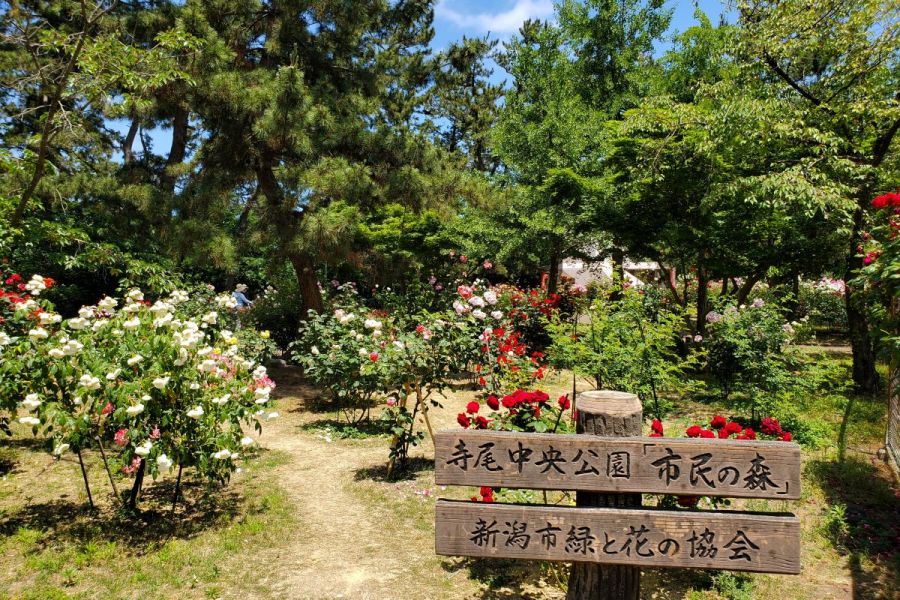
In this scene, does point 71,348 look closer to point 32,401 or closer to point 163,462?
point 32,401

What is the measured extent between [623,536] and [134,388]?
3159 millimetres

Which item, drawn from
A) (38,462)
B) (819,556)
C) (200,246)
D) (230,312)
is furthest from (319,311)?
(819,556)

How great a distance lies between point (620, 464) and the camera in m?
2.38

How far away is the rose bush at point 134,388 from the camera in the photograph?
3.65 metres

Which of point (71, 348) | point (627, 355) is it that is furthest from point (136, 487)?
point (627, 355)

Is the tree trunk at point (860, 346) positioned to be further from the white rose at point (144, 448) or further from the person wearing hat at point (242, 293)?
the white rose at point (144, 448)

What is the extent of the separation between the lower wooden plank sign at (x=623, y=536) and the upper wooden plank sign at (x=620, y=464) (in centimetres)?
10

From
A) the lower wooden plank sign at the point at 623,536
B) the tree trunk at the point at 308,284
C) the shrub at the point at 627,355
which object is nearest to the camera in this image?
the lower wooden plank sign at the point at 623,536

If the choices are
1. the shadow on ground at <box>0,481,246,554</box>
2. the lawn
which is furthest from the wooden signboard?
the shadow on ground at <box>0,481,246,554</box>

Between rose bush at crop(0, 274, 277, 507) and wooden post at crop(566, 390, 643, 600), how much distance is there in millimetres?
2593

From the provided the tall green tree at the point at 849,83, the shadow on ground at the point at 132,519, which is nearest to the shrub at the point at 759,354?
the tall green tree at the point at 849,83

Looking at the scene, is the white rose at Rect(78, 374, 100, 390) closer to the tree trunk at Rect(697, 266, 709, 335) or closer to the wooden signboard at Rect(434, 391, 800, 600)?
the wooden signboard at Rect(434, 391, 800, 600)

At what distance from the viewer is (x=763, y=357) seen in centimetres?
612

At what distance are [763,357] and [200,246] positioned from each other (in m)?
7.71
